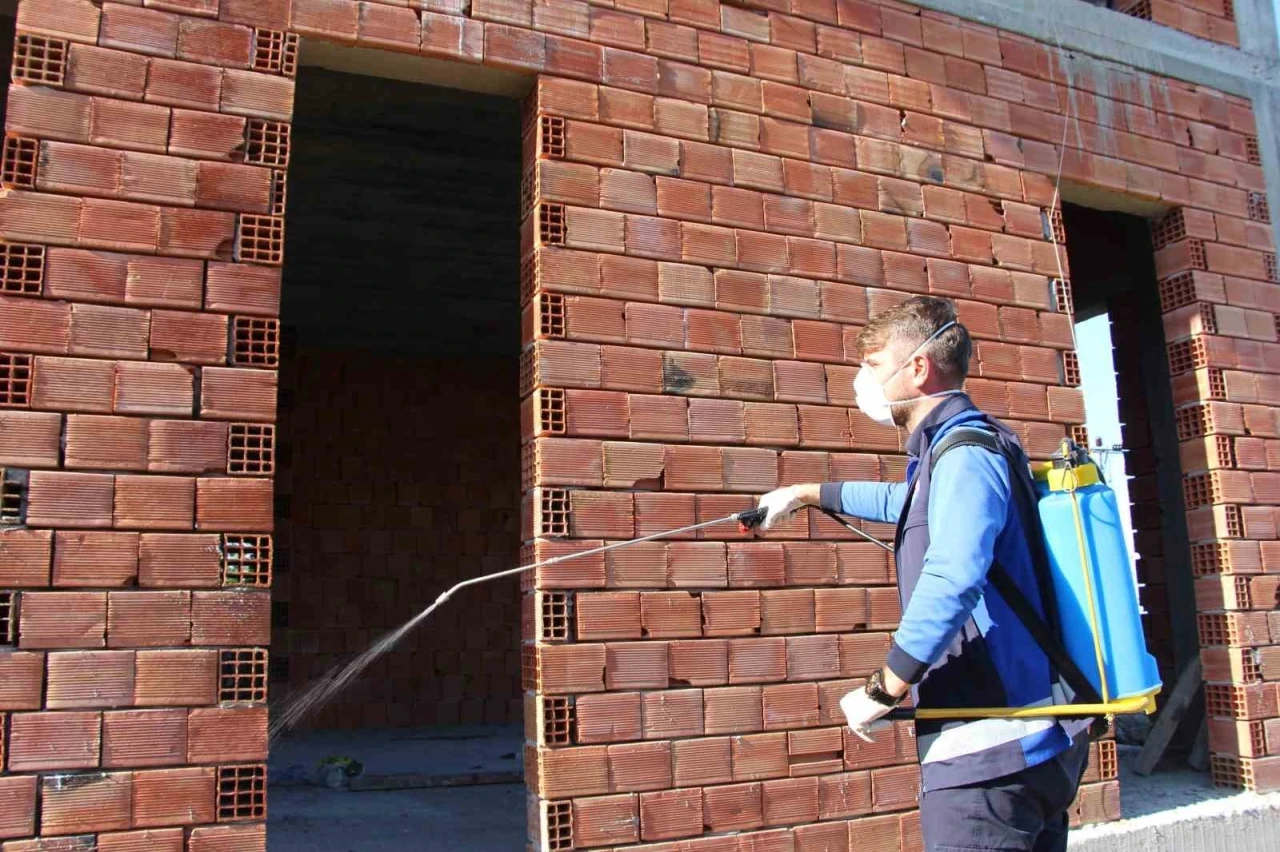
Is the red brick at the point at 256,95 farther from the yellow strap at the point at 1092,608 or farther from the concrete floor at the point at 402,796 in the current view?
the concrete floor at the point at 402,796

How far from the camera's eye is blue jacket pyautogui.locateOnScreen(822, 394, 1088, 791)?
2.58 meters

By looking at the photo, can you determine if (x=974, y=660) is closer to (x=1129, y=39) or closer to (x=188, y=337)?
(x=188, y=337)

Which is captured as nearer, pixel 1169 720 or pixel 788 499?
pixel 788 499

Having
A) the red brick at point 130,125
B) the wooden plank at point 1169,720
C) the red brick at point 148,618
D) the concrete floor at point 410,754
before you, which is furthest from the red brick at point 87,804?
the wooden plank at point 1169,720

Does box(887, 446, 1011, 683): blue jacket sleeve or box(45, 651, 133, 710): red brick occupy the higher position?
box(887, 446, 1011, 683): blue jacket sleeve

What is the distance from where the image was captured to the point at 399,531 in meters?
10.5

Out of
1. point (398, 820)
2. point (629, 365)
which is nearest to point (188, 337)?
point (629, 365)

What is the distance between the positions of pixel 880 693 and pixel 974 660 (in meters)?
0.27

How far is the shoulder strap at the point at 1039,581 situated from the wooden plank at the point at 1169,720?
4271 millimetres

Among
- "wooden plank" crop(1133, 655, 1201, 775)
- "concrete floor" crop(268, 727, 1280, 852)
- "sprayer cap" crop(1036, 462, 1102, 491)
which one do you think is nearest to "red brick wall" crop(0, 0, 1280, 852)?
"concrete floor" crop(268, 727, 1280, 852)

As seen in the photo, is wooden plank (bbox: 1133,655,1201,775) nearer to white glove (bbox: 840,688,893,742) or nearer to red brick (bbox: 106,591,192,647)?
white glove (bbox: 840,688,893,742)

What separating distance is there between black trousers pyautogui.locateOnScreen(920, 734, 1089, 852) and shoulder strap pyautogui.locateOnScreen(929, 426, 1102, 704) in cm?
21

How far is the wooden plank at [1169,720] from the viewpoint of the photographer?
6344 millimetres

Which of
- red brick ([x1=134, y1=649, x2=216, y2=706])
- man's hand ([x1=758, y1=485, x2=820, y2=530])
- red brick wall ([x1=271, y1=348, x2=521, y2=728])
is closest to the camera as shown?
red brick ([x1=134, y1=649, x2=216, y2=706])
